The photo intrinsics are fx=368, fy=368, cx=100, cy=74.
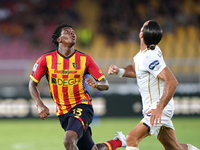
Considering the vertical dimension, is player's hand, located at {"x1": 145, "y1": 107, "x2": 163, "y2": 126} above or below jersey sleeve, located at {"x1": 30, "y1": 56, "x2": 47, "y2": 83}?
below

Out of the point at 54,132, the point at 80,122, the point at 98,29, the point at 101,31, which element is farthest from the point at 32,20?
the point at 80,122

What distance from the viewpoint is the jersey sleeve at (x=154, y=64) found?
478 cm

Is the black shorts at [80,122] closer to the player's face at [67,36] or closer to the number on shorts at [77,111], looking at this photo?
the number on shorts at [77,111]

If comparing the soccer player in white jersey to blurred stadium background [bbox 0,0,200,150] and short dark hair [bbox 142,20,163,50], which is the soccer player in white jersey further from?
blurred stadium background [bbox 0,0,200,150]

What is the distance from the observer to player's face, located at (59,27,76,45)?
5.88 metres

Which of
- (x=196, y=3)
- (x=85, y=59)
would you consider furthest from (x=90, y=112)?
(x=196, y=3)

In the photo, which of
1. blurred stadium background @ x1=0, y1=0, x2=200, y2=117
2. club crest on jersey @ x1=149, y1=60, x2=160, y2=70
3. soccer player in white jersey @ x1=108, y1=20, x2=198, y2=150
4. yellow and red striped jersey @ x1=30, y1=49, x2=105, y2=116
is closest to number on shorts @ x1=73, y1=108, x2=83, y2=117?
yellow and red striped jersey @ x1=30, y1=49, x2=105, y2=116

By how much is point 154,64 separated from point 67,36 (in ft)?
5.69

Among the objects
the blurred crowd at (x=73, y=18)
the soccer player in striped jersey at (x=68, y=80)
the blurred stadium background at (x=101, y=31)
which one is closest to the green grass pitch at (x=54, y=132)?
the blurred stadium background at (x=101, y=31)

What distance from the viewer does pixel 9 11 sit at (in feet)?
69.6

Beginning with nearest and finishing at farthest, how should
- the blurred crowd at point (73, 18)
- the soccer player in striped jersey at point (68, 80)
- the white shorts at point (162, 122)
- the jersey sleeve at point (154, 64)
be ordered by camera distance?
the jersey sleeve at point (154, 64) → the white shorts at point (162, 122) → the soccer player in striped jersey at point (68, 80) → the blurred crowd at point (73, 18)

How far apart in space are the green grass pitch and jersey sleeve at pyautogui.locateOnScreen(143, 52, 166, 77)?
3534mm

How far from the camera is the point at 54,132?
10992 mm

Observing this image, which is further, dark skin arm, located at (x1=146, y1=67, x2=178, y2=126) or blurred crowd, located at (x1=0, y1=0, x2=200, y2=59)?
blurred crowd, located at (x1=0, y1=0, x2=200, y2=59)
